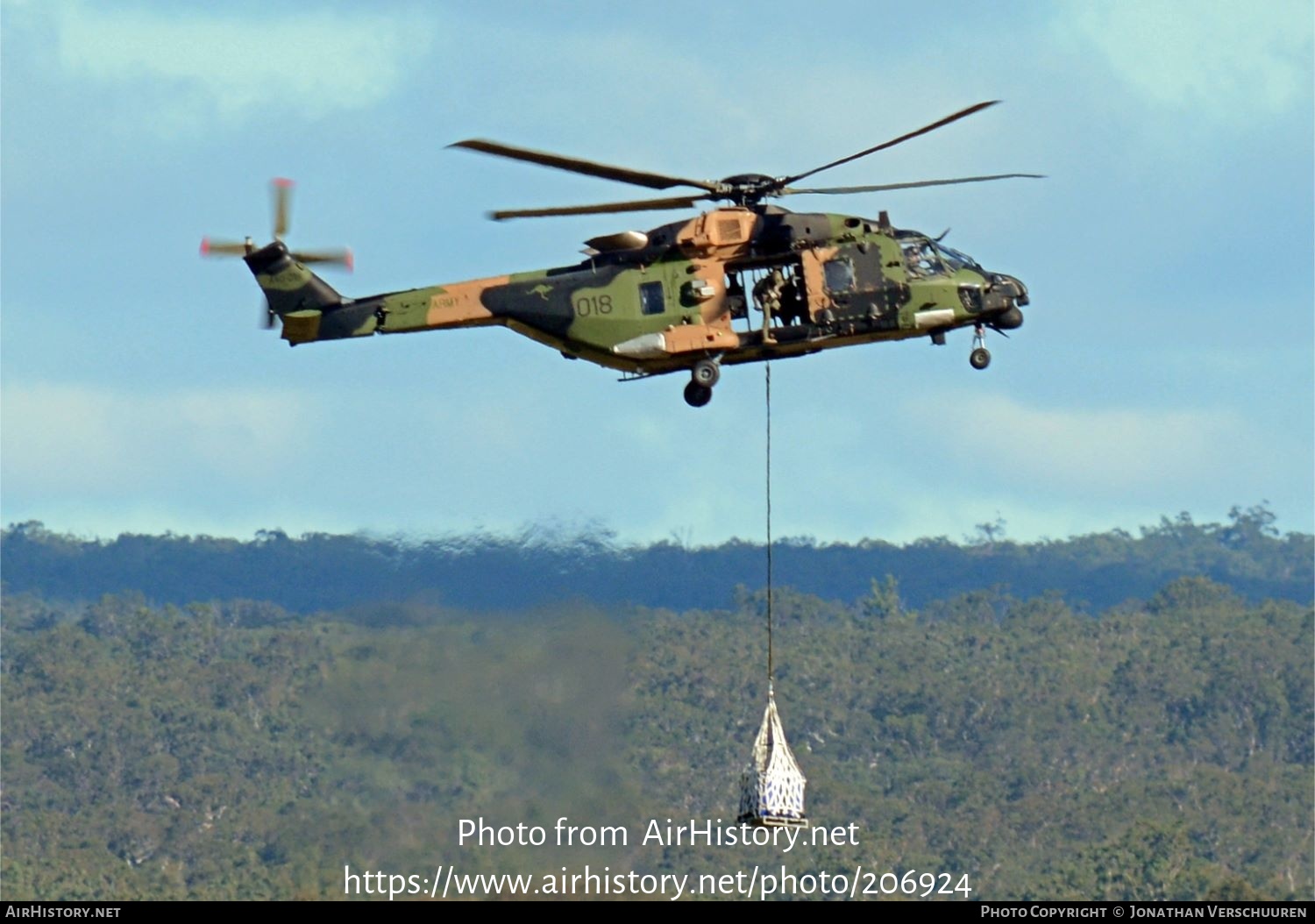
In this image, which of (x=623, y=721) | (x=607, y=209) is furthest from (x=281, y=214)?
(x=623, y=721)

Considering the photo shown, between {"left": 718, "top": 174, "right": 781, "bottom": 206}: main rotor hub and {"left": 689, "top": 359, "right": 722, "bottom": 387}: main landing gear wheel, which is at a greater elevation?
{"left": 718, "top": 174, "right": 781, "bottom": 206}: main rotor hub

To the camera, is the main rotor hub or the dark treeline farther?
the dark treeline

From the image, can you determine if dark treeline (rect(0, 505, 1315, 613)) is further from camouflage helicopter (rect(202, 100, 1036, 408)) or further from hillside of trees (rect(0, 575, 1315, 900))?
camouflage helicopter (rect(202, 100, 1036, 408))

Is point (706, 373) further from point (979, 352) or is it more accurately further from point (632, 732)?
point (632, 732)

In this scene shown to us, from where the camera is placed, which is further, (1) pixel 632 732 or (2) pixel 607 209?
(1) pixel 632 732

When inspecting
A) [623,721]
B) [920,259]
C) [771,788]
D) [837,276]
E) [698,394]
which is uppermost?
[920,259]

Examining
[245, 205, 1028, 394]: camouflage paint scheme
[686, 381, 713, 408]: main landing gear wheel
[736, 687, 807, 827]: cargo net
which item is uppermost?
[245, 205, 1028, 394]: camouflage paint scheme

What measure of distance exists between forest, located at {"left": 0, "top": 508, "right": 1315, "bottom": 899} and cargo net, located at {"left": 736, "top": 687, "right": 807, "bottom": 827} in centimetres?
1498

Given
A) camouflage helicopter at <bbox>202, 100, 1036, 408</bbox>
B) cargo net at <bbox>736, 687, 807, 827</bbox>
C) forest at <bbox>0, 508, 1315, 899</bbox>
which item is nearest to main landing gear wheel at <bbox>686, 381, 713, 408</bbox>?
camouflage helicopter at <bbox>202, 100, 1036, 408</bbox>

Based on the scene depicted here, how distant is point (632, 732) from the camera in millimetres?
61562

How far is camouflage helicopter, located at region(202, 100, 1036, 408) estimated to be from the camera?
34031 mm

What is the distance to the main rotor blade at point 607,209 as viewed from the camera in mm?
32625

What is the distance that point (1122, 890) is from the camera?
72875mm

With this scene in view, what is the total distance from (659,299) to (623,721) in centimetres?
1968
